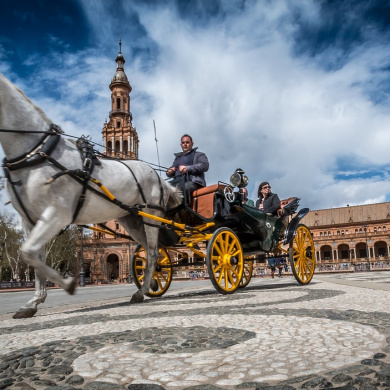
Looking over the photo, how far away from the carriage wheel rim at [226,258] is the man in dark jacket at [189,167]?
100 cm

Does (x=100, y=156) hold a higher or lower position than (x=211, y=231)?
higher

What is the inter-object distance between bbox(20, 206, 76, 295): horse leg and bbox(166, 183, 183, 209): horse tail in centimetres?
253

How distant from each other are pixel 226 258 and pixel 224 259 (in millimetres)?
47

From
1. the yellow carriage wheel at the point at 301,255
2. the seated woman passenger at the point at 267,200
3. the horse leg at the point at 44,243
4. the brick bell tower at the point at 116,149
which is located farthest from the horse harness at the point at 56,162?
the brick bell tower at the point at 116,149

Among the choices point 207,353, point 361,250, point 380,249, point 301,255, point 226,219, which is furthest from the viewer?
point 361,250

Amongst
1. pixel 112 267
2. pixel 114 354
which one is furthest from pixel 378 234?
pixel 114 354

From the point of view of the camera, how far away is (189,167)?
6.81m

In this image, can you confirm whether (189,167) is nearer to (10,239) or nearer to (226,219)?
(226,219)

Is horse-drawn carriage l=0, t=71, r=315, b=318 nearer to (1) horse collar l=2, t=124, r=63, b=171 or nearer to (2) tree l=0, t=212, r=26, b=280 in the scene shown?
(1) horse collar l=2, t=124, r=63, b=171

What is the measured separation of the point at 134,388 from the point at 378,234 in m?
78.8

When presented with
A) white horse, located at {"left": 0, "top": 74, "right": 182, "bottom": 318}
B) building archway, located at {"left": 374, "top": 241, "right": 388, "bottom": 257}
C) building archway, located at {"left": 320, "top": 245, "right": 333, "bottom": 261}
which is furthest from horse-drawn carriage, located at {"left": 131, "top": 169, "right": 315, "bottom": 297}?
building archway, located at {"left": 320, "top": 245, "right": 333, "bottom": 261}

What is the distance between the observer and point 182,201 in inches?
265

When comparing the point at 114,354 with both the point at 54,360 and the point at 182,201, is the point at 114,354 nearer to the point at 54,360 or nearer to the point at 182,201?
the point at 54,360

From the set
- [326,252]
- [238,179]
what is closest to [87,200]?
[238,179]
